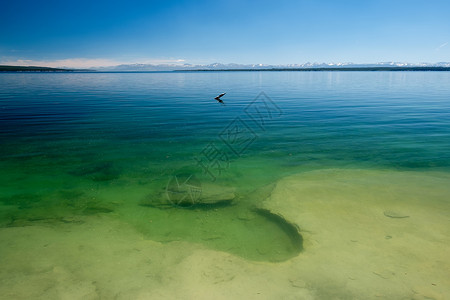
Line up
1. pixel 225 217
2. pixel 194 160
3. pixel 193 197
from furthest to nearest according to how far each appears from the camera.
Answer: pixel 194 160, pixel 193 197, pixel 225 217

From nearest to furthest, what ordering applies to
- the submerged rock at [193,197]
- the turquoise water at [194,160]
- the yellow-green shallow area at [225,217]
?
the yellow-green shallow area at [225,217]
the turquoise water at [194,160]
the submerged rock at [193,197]

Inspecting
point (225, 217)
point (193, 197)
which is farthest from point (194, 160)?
point (225, 217)

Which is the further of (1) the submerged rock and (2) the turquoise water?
(1) the submerged rock

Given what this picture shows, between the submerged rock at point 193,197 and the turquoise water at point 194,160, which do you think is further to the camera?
the submerged rock at point 193,197

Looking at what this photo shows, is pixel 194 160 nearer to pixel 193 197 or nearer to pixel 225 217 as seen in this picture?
pixel 193 197

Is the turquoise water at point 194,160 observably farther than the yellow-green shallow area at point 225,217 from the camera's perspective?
Yes

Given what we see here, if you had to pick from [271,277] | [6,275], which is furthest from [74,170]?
[271,277]

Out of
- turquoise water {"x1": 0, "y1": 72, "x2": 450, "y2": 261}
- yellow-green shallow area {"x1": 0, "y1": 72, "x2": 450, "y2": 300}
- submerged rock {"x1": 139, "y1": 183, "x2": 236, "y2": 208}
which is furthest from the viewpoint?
submerged rock {"x1": 139, "y1": 183, "x2": 236, "y2": 208}

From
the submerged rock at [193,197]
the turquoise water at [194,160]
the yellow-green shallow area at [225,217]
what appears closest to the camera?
the yellow-green shallow area at [225,217]

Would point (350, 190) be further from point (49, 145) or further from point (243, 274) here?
point (49, 145)

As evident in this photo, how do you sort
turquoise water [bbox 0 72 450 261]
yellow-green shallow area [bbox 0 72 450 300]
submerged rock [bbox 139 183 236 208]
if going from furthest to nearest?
1. submerged rock [bbox 139 183 236 208]
2. turquoise water [bbox 0 72 450 261]
3. yellow-green shallow area [bbox 0 72 450 300]

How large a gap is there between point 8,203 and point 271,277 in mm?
8268

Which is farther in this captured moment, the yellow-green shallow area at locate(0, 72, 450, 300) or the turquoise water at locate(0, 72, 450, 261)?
the turquoise water at locate(0, 72, 450, 261)

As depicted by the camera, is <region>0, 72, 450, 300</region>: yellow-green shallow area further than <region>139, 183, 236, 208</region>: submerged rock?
No
